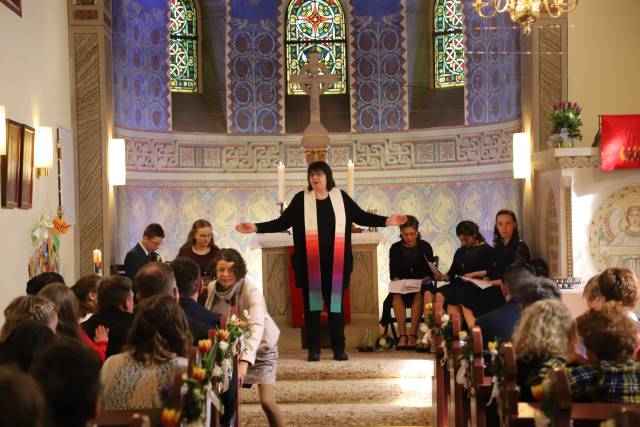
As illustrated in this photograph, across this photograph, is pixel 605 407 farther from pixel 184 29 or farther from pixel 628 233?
pixel 184 29

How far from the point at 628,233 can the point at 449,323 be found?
3.99 meters

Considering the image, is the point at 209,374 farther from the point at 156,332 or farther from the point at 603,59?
the point at 603,59

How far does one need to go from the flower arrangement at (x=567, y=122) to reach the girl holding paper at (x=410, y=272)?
1.79 meters

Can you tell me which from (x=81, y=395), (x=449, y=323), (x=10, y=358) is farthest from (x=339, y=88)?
(x=81, y=395)

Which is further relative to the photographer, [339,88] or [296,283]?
[339,88]

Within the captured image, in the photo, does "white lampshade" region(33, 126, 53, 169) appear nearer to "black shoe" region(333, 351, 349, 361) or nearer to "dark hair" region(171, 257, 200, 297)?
"black shoe" region(333, 351, 349, 361)

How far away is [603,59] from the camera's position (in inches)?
441

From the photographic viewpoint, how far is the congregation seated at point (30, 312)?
177 inches

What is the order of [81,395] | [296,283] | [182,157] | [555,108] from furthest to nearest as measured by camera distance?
[182,157]
[555,108]
[296,283]
[81,395]

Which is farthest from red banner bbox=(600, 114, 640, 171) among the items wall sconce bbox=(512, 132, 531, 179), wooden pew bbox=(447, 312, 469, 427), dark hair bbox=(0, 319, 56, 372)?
dark hair bbox=(0, 319, 56, 372)

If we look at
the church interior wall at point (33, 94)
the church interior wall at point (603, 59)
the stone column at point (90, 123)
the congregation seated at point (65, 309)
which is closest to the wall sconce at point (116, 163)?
the stone column at point (90, 123)

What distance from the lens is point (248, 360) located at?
630 cm

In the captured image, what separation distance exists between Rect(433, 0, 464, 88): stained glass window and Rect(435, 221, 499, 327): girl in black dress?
177 inches

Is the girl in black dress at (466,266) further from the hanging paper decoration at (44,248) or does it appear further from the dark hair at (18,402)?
the dark hair at (18,402)
